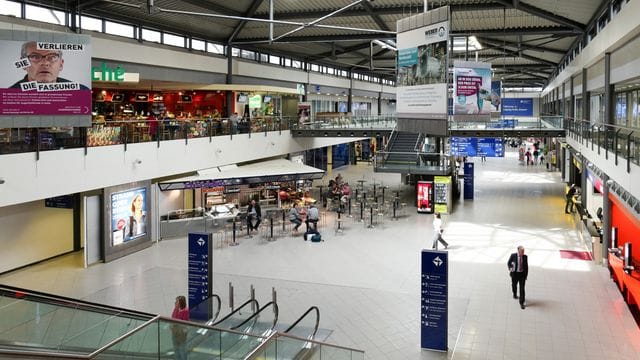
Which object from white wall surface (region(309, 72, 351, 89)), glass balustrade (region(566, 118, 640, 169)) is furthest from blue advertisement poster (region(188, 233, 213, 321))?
white wall surface (region(309, 72, 351, 89))

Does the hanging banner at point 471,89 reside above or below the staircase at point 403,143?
above

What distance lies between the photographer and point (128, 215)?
1744cm

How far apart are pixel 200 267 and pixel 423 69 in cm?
616

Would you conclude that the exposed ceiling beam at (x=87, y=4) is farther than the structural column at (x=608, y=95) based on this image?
Yes

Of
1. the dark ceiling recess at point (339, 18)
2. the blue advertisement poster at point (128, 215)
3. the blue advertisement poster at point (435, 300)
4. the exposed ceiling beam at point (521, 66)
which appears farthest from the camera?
the exposed ceiling beam at point (521, 66)

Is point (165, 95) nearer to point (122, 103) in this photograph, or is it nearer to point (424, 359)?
point (122, 103)

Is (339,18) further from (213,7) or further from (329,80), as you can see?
(329,80)

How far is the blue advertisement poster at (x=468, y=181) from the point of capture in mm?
28109

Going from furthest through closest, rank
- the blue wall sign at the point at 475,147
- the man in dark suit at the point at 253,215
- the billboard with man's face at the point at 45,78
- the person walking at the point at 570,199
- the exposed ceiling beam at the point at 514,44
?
the blue wall sign at the point at 475,147 → the exposed ceiling beam at the point at 514,44 → the person walking at the point at 570,199 → the man in dark suit at the point at 253,215 → the billboard with man's face at the point at 45,78

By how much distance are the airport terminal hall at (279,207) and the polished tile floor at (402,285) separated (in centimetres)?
7

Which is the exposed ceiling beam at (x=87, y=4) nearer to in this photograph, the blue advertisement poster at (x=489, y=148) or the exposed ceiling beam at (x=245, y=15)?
the exposed ceiling beam at (x=245, y=15)

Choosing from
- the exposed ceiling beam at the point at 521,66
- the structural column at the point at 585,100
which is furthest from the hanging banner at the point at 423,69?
the exposed ceiling beam at the point at 521,66

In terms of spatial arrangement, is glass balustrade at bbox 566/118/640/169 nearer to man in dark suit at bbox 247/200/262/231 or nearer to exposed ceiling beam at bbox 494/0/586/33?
exposed ceiling beam at bbox 494/0/586/33

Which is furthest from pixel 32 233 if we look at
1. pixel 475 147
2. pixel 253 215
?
pixel 475 147
